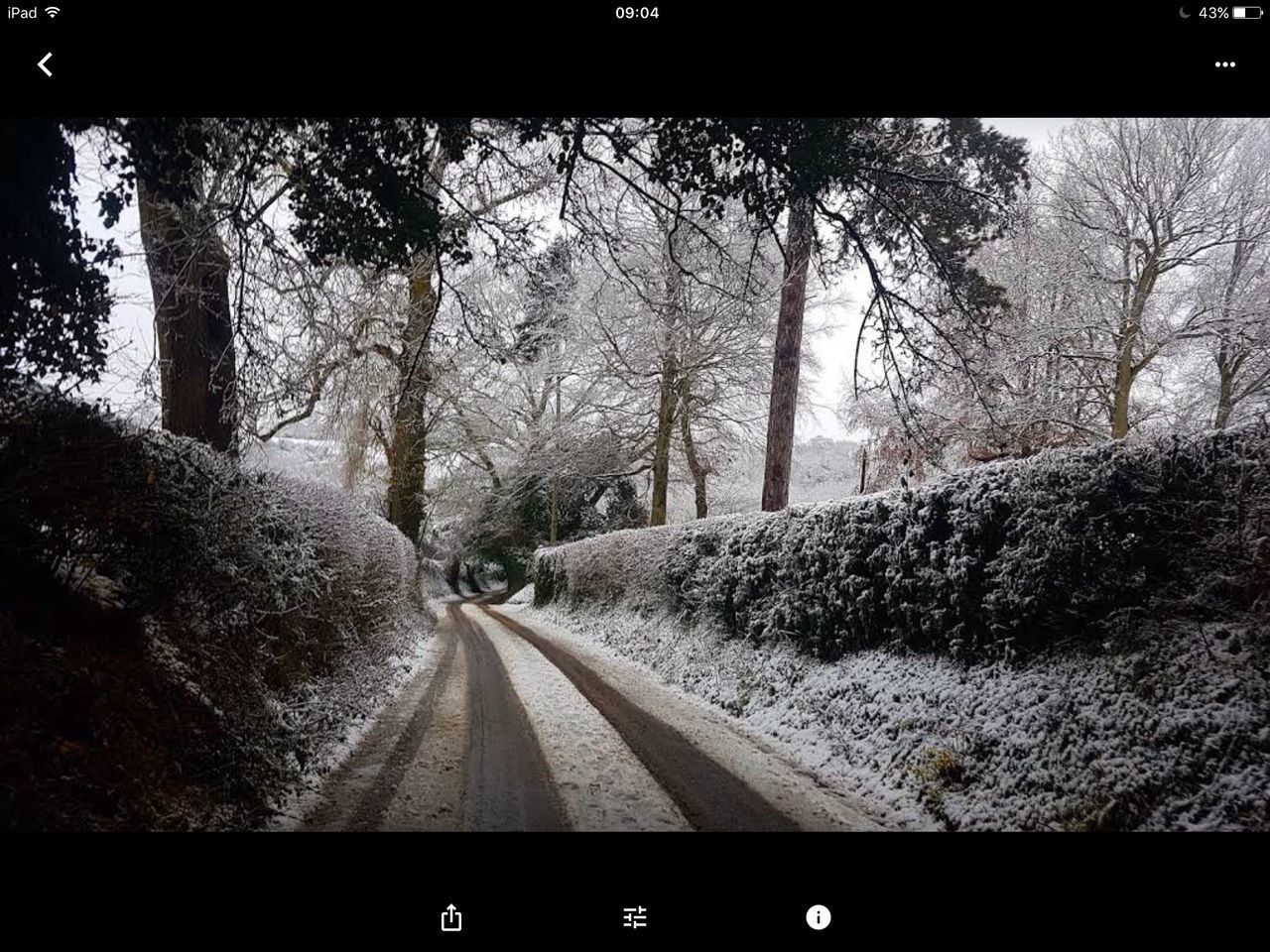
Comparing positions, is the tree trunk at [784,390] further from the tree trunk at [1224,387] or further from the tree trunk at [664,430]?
the tree trunk at [1224,387]

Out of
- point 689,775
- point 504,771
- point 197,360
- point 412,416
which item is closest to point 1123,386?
point 689,775

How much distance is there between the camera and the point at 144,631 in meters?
2.96

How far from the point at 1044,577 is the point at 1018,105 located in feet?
9.37

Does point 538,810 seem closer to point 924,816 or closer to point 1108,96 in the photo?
point 924,816

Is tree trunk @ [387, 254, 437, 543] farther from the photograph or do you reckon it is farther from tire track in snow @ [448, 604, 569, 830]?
tire track in snow @ [448, 604, 569, 830]

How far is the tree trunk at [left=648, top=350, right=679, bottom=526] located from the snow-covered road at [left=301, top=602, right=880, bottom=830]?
272 inches

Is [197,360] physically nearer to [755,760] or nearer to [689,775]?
[689,775]

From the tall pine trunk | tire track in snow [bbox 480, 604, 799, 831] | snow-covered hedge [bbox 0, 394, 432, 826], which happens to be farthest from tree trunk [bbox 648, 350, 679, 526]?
snow-covered hedge [bbox 0, 394, 432, 826]

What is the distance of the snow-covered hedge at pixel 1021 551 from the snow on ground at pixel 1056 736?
0.83 ft

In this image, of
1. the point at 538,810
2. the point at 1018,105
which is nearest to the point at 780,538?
the point at 538,810

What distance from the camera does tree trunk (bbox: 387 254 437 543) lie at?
6055 mm

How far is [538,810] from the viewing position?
2854mm
